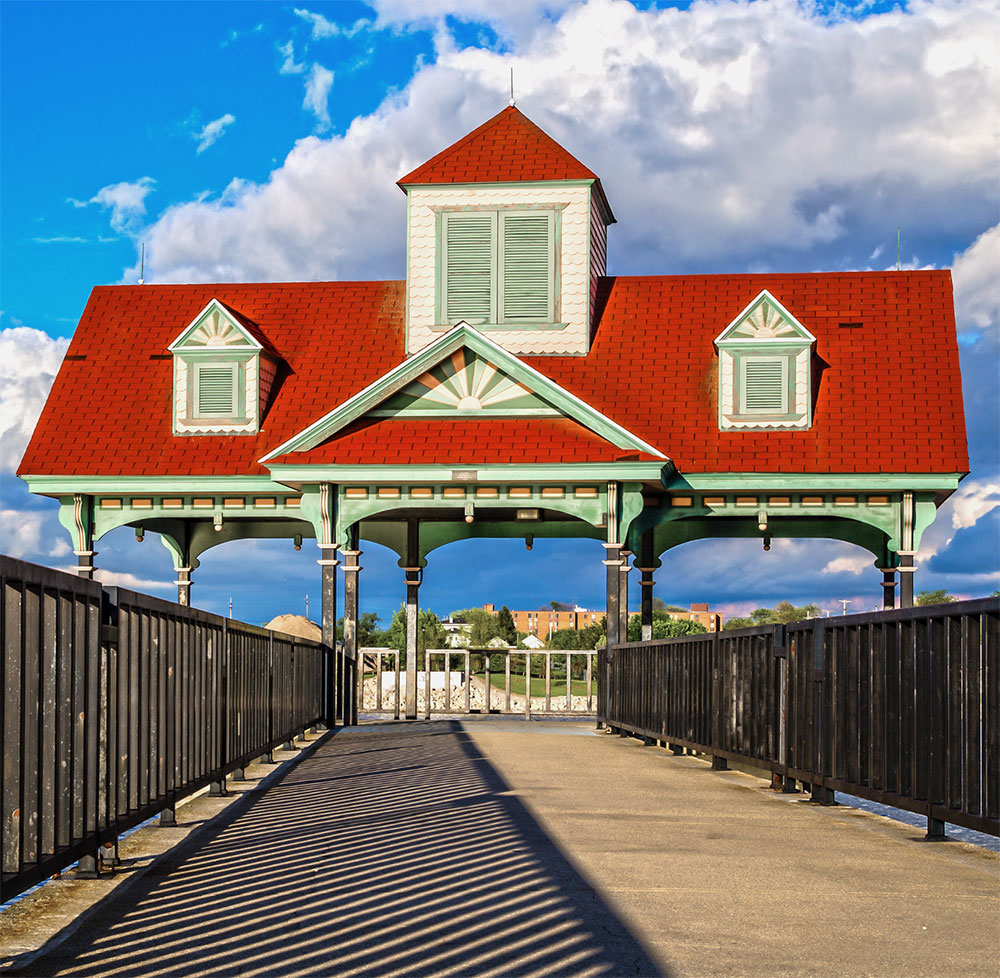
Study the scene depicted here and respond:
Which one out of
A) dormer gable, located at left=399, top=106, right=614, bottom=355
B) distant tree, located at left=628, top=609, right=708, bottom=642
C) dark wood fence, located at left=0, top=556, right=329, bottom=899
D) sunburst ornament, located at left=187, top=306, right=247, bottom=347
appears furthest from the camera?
distant tree, located at left=628, top=609, right=708, bottom=642

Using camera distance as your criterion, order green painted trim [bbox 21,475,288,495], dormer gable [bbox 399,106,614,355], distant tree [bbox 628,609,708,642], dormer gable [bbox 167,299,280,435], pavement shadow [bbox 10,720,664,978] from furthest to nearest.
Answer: distant tree [bbox 628,609,708,642]
dormer gable [bbox 399,106,614,355]
dormer gable [bbox 167,299,280,435]
green painted trim [bbox 21,475,288,495]
pavement shadow [bbox 10,720,664,978]

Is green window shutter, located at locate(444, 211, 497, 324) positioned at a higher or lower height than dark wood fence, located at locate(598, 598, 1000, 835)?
higher

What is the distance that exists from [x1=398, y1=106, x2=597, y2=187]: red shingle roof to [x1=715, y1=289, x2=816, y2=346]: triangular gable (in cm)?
405

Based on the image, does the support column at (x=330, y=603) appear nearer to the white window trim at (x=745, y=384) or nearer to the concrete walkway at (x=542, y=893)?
the white window trim at (x=745, y=384)

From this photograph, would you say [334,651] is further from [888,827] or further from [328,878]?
[328,878]

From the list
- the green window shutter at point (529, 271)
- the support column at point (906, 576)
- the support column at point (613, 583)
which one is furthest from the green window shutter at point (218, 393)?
the support column at point (906, 576)

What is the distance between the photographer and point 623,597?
2356 centimetres

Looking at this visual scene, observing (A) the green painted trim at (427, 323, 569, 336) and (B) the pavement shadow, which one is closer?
(B) the pavement shadow

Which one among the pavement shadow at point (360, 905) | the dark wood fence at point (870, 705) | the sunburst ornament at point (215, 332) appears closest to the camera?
the pavement shadow at point (360, 905)

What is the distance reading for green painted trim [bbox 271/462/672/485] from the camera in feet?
74.6

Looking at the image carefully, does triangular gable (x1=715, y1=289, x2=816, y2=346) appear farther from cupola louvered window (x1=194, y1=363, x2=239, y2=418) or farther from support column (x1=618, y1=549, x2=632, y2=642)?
cupola louvered window (x1=194, y1=363, x2=239, y2=418)

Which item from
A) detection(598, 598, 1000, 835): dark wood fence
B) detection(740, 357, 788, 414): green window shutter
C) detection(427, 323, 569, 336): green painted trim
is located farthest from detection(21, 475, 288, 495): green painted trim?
detection(598, 598, 1000, 835): dark wood fence

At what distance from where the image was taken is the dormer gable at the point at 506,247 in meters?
27.0

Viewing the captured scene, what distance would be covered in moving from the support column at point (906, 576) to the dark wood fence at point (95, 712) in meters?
15.2
